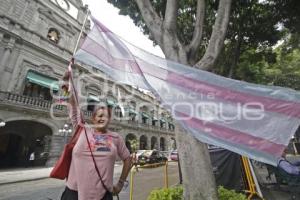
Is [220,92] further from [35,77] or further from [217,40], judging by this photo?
[35,77]

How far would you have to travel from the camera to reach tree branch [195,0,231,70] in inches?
148

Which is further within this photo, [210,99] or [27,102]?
[27,102]

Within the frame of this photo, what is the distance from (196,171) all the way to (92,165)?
1710mm

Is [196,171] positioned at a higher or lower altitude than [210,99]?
lower

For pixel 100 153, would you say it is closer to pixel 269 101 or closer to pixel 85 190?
pixel 85 190

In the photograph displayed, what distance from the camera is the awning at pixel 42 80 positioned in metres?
15.7

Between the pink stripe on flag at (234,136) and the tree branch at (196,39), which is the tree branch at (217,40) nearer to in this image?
the tree branch at (196,39)

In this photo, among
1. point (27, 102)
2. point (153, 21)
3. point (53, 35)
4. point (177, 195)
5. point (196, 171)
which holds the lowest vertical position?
point (177, 195)

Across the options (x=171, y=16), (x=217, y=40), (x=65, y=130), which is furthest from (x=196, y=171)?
(x=65, y=130)

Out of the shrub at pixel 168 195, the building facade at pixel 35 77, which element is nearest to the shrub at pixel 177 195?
the shrub at pixel 168 195

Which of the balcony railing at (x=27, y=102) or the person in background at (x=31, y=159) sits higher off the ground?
the balcony railing at (x=27, y=102)

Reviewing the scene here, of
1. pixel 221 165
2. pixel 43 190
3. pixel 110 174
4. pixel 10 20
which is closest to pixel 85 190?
pixel 110 174

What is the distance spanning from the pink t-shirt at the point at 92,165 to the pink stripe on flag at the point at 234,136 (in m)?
0.88

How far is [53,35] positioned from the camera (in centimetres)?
1850
